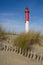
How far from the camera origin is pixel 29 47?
13.5m

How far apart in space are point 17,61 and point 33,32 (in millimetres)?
4889

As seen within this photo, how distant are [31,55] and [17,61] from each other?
63.5 inches

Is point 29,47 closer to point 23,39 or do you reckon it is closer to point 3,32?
point 23,39

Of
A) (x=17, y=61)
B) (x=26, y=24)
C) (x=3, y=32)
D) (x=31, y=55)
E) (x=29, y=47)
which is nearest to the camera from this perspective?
(x=17, y=61)

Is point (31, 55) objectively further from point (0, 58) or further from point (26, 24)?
point (26, 24)

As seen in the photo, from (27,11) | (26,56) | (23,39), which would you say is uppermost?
(27,11)

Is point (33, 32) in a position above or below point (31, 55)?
above

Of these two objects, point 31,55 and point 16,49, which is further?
point 16,49

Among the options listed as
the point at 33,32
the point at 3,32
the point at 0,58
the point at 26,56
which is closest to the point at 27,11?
the point at 3,32

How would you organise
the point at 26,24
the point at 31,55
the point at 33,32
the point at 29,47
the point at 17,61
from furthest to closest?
the point at 26,24 < the point at 33,32 < the point at 29,47 < the point at 31,55 < the point at 17,61

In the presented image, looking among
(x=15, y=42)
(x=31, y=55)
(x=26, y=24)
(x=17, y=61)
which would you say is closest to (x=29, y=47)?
(x=15, y=42)

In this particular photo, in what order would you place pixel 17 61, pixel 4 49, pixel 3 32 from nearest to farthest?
pixel 17 61 < pixel 4 49 < pixel 3 32

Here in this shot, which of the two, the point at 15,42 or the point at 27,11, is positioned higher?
the point at 27,11

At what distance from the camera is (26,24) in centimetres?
2358
